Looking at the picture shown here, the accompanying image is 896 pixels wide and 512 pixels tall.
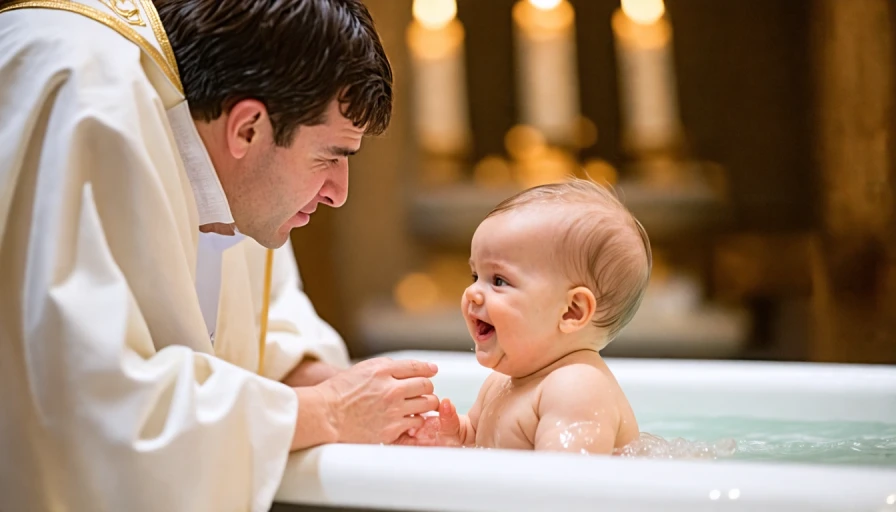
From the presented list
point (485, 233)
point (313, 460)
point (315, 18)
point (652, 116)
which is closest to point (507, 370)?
point (485, 233)

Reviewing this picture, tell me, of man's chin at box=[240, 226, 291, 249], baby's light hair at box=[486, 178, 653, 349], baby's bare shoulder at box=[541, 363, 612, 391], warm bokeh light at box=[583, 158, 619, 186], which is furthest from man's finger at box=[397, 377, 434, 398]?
warm bokeh light at box=[583, 158, 619, 186]

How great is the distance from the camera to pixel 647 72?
5.43 metres

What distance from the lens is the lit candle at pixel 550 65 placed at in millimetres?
5559

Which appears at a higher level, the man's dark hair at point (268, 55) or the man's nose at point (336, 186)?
the man's dark hair at point (268, 55)

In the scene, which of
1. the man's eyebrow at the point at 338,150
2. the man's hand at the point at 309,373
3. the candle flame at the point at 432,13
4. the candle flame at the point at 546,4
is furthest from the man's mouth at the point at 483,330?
the candle flame at the point at 432,13

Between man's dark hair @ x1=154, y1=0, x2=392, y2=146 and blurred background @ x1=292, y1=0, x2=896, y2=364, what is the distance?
10.6 feet

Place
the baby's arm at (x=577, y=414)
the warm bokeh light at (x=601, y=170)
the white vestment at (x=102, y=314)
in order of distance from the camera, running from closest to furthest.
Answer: the white vestment at (x=102, y=314) < the baby's arm at (x=577, y=414) < the warm bokeh light at (x=601, y=170)

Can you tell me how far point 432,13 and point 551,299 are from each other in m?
4.38

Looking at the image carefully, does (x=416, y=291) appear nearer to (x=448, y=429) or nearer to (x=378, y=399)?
(x=448, y=429)

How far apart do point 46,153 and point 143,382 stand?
1.19 ft

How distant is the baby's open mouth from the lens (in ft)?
5.44

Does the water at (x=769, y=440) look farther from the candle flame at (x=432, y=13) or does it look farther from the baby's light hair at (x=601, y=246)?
the candle flame at (x=432, y=13)

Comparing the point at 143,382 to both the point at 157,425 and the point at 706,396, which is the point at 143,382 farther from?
the point at 706,396

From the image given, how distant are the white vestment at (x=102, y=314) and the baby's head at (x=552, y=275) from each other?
380 mm
